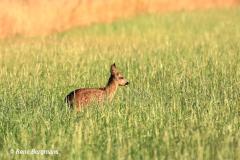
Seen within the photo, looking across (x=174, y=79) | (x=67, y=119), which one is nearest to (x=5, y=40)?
(x=174, y=79)

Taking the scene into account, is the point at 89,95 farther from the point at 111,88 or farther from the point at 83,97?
the point at 111,88

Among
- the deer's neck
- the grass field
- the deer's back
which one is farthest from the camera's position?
the deer's neck

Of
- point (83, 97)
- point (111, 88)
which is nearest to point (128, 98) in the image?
point (111, 88)

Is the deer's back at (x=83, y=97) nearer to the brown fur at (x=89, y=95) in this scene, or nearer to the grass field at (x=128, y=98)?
the brown fur at (x=89, y=95)

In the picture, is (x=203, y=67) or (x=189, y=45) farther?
(x=189, y=45)

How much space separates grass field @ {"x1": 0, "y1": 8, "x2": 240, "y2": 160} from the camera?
8367mm

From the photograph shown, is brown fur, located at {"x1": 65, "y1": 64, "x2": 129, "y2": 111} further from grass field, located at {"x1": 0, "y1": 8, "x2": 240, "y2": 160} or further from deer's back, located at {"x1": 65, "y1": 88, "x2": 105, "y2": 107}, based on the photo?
grass field, located at {"x1": 0, "y1": 8, "x2": 240, "y2": 160}

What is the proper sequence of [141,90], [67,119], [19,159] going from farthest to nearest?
[141,90] < [67,119] < [19,159]

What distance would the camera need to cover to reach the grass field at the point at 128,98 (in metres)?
8.37

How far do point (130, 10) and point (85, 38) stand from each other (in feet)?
27.6

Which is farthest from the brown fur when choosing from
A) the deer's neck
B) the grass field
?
the grass field

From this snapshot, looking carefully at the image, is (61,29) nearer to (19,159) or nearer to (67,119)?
(67,119)

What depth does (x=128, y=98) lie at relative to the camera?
10.9 meters

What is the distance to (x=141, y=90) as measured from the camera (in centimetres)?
1158
